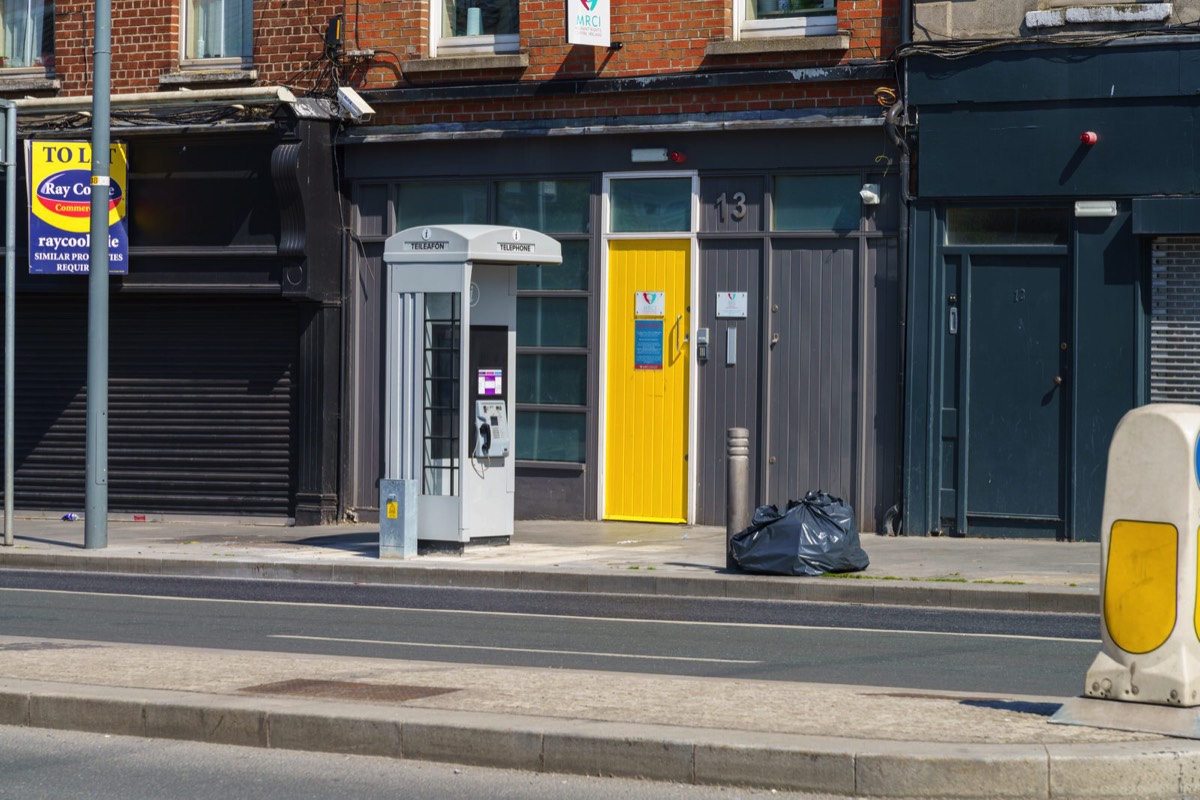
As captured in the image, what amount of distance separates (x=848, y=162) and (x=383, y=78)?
5.35m

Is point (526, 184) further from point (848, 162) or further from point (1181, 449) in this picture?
point (1181, 449)

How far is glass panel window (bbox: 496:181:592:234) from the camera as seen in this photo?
17672 millimetres

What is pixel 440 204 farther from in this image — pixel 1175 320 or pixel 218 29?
pixel 1175 320

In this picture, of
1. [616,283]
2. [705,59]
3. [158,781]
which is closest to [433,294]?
[616,283]

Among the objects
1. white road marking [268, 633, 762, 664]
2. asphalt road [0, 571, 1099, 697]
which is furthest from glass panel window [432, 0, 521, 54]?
white road marking [268, 633, 762, 664]

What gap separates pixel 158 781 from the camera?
6742mm

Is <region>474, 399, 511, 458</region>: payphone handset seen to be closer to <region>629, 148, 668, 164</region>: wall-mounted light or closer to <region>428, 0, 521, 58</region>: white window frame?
<region>629, 148, 668, 164</region>: wall-mounted light

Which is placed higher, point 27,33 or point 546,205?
point 27,33

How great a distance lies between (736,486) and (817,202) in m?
4.16

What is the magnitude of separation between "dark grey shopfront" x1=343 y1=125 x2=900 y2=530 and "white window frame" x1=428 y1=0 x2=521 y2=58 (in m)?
1.05

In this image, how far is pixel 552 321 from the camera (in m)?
17.9

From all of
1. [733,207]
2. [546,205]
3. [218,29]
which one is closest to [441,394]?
[546,205]

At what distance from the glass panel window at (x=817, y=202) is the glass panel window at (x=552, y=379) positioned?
8.72 ft

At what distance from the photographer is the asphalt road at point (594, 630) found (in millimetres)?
9148
